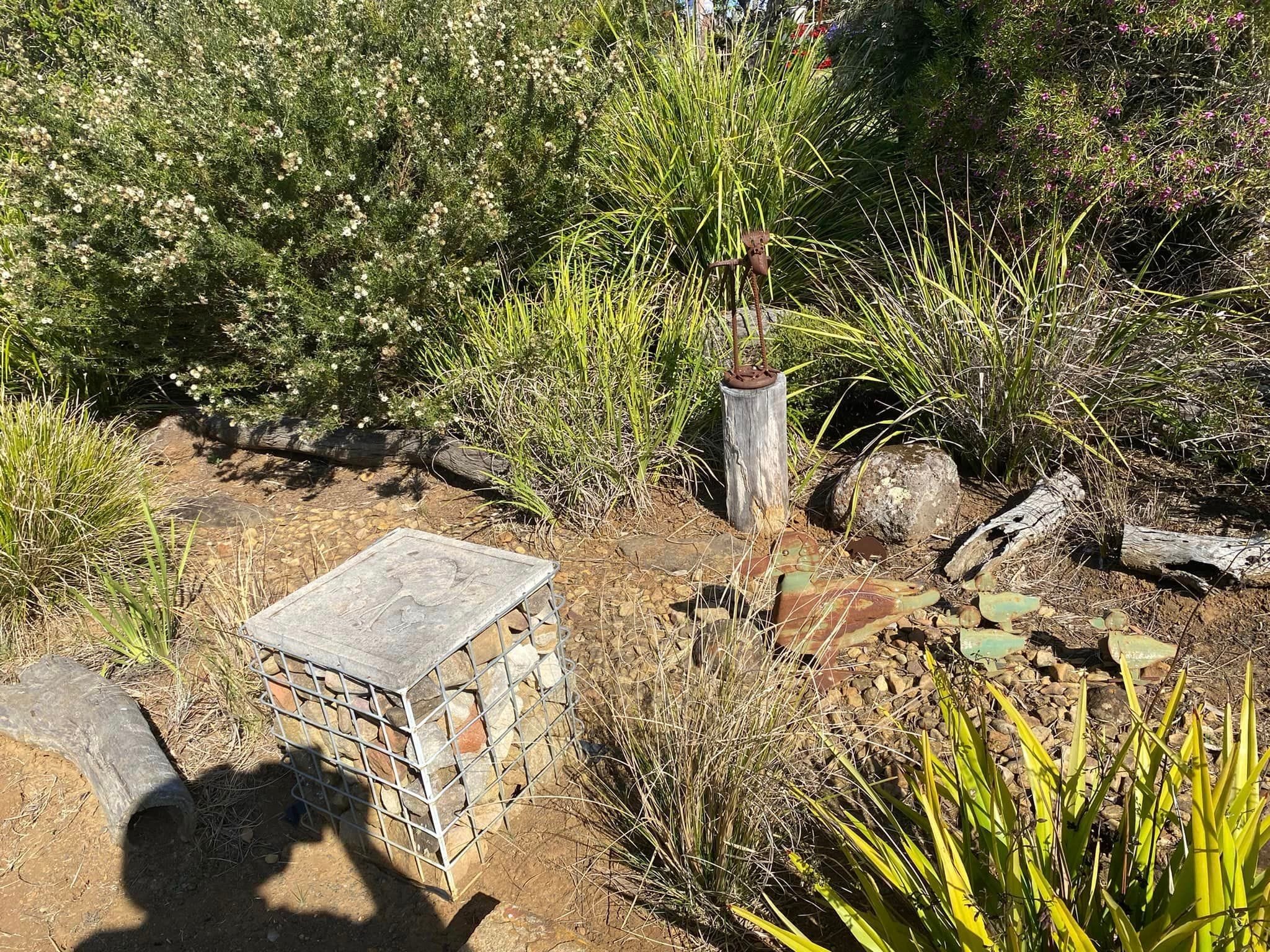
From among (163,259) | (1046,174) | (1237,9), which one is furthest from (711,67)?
(163,259)

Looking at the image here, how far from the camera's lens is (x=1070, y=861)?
155cm

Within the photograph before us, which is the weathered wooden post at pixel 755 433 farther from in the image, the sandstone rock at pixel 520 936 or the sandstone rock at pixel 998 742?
the sandstone rock at pixel 520 936

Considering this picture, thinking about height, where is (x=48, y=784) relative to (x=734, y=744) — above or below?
below

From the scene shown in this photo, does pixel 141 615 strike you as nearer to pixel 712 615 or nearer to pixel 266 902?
pixel 266 902

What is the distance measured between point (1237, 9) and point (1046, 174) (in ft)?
2.66

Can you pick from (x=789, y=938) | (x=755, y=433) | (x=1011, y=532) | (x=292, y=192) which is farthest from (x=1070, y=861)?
(x=292, y=192)

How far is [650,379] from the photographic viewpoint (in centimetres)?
366

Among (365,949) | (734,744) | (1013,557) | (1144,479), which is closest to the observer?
(734,744)

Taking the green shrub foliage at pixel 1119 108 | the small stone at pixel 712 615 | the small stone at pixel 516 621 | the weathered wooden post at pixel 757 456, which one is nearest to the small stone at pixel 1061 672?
the small stone at pixel 712 615

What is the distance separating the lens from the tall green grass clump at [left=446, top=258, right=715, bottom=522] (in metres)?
3.51

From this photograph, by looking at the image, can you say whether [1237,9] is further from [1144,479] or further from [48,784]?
[48,784]

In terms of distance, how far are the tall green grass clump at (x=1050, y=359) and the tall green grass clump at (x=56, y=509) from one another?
291cm

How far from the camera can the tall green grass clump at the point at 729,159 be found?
4.47 m

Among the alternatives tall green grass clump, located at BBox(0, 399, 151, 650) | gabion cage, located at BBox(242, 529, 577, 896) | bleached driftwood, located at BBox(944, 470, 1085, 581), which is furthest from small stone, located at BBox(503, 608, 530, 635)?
tall green grass clump, located at BBox(0, 399, 151, 650)
